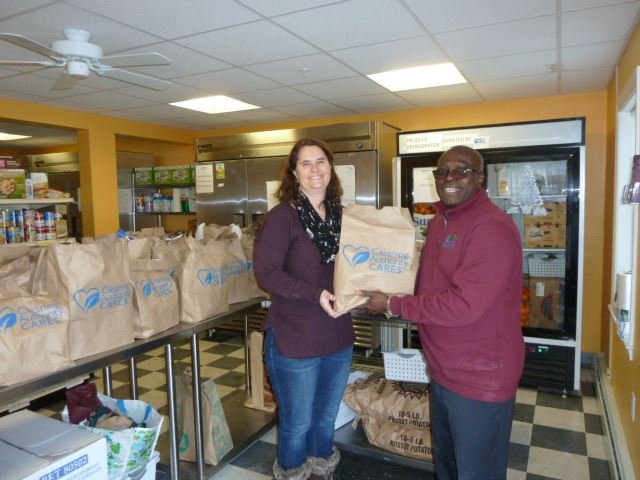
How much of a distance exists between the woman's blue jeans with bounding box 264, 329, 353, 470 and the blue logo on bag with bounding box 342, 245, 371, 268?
0.45m

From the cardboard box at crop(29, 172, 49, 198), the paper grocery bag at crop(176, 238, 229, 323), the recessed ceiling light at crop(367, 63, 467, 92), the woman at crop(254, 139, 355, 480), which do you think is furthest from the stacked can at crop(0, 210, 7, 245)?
the recessed ceiling light at crop(367, 63, 467, 92)

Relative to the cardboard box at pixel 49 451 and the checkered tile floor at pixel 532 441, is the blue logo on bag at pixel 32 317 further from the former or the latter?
the checkered tile floor at pixel 532 441

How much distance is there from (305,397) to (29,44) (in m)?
2.14

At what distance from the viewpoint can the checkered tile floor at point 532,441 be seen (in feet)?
7.80

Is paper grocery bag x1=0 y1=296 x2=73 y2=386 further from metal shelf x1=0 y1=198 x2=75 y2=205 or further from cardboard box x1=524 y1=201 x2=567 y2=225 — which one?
cardboard box x1=524 y1=201 x2=567 y2=225

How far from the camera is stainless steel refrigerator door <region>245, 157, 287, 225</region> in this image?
4809 millimetres

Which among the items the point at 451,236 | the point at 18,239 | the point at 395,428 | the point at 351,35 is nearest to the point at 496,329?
the point at 451,236

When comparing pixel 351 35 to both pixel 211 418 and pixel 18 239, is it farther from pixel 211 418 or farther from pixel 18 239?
pixel 18 239

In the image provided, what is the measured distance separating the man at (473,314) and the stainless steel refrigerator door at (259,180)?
3389mm

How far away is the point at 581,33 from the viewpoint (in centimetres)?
265

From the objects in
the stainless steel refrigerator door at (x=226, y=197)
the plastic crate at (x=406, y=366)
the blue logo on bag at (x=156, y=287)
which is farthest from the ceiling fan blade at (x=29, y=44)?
the stainless steel refrigerator door at (x=226, y=197)

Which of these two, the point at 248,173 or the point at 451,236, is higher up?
the point at 248,173

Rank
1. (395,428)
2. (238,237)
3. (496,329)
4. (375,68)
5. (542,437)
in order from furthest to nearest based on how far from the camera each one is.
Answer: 1. (375,68)
2. (542,437)
3. (238,237)
4. (395,428)
5. (496,329)

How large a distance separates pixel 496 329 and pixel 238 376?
2764 millimetres
